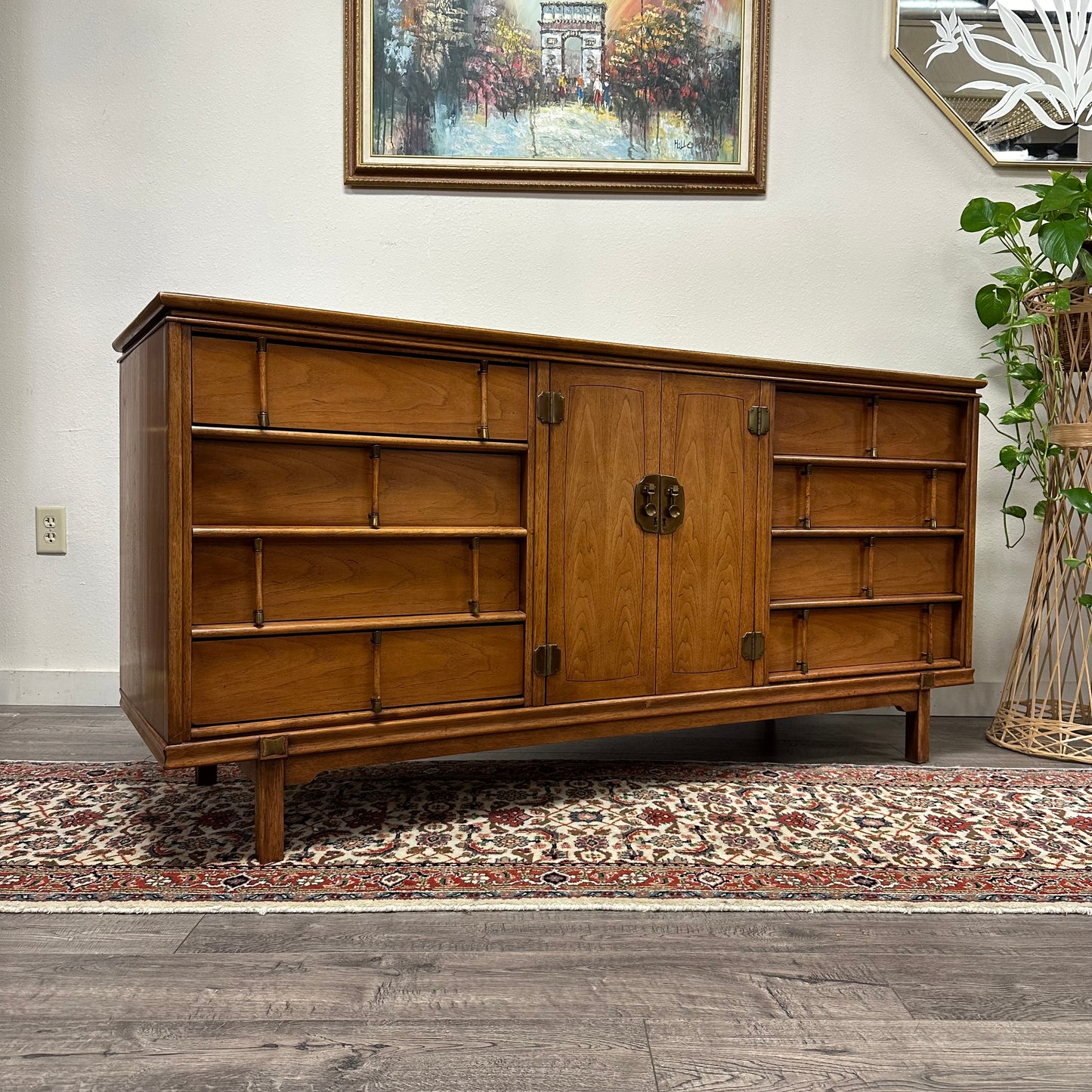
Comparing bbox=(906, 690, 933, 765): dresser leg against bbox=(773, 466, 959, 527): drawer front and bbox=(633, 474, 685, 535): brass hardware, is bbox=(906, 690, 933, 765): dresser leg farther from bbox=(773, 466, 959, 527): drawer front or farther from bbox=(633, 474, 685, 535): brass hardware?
bbox=(633, 474, 685, 535): brass hardware

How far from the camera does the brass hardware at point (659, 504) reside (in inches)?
69.8

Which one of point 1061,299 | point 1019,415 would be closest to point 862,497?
point 1019,415

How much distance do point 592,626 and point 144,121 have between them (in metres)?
1.97

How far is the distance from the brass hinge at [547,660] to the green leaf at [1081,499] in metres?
1.35

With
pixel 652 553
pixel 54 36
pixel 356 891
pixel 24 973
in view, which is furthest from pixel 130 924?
pixel 54 36

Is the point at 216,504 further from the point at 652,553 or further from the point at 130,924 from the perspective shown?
the point at 652,553

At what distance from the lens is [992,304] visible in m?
2.36

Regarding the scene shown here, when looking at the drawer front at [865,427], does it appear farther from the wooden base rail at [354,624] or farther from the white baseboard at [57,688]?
the white baseboard at [57,688]

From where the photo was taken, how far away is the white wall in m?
2.40

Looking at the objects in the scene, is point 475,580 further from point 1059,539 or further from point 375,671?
point 1059,539

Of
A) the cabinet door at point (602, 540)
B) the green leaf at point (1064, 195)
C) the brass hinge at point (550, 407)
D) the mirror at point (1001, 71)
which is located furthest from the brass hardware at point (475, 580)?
the mirror at point (1001, 71)

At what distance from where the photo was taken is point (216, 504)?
1390 millimetres

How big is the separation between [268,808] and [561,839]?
53 centimetres

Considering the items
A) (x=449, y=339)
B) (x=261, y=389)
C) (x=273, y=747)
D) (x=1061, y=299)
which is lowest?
(x=273, y=747)
